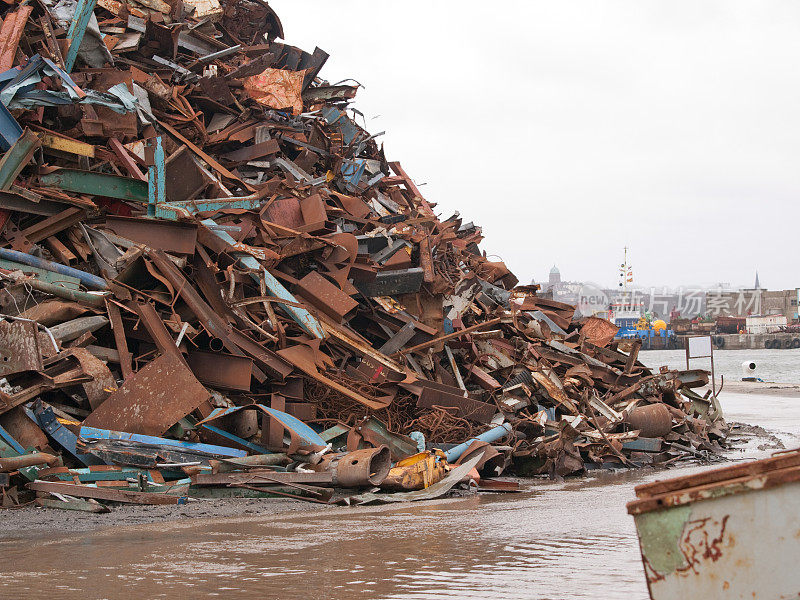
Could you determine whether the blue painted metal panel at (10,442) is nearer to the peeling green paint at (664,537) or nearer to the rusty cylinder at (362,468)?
the rusty cylinder at (362,468)

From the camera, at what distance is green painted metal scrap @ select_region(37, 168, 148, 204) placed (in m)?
8.45

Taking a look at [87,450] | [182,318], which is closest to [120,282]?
[182,318]

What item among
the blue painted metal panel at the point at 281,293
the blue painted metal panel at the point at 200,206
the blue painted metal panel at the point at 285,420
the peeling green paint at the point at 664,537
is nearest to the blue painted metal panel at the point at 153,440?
the blue painted metal panel at the point at 285,420

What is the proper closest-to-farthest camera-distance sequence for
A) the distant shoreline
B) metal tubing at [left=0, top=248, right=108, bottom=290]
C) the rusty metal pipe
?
1. the rusty metal pipe
2. metal tubing at [left=0, top=248, right=108, bottom=290]
3. the distant shoreline

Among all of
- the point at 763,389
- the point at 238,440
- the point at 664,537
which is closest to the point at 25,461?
the point at 238,440

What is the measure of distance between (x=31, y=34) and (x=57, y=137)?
2.29 meters

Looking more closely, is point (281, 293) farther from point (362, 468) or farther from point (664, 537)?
point (664, 537)

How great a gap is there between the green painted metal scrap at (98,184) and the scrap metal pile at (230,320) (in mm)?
22

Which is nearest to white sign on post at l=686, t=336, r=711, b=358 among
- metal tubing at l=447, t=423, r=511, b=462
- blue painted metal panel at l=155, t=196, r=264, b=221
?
metal tubing at l=447, t=423, r=511, b=462

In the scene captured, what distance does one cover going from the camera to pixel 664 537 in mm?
2748

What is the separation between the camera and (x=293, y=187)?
10.6m

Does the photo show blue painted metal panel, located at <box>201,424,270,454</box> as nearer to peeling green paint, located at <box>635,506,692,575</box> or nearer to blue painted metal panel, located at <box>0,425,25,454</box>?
blue painted metal panel, located at <box>0,425,25,454</box>

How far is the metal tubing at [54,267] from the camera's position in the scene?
7648 mm

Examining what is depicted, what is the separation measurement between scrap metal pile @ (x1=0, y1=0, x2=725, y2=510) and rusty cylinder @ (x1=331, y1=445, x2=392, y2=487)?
2 cm
